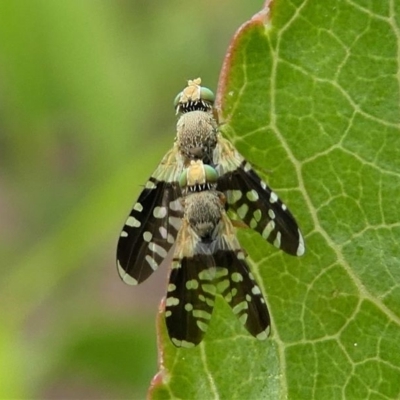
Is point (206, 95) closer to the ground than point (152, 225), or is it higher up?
higher up

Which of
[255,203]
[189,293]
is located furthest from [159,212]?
[189,293]

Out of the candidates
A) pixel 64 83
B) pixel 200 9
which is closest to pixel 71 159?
pixel 64 83

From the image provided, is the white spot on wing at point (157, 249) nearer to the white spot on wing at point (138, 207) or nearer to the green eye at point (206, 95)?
the white spot on wing at point (138, 207)

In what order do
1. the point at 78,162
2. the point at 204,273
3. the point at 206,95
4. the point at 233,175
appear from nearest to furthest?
1. the point at 204,273
2. the point at 233,175
3. the point at 206,95
4. the point at 78,162

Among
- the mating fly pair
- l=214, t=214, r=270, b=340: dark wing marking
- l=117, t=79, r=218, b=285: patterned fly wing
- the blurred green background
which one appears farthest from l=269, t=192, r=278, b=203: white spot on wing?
the blurred green background

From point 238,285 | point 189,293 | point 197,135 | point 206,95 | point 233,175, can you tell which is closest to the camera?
point 238,285

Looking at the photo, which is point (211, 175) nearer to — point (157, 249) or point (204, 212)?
point (204, 212)

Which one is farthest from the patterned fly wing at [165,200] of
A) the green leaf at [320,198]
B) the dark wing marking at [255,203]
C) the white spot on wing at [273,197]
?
the green leaf at [320,198]

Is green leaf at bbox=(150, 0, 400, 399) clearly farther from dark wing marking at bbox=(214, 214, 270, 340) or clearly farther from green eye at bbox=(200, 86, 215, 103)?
green eye at bbox=(200, 86, 215, 103)

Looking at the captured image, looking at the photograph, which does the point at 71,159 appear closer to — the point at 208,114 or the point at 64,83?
the point at 64,83
